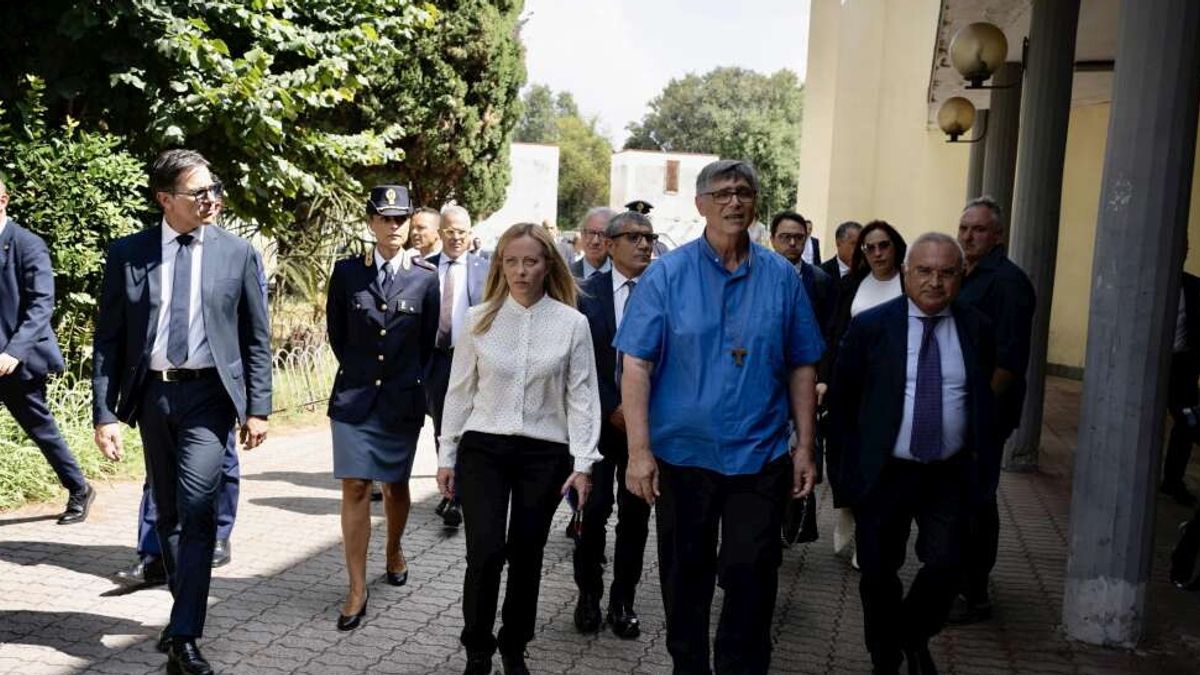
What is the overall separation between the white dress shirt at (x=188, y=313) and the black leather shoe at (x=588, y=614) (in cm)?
202

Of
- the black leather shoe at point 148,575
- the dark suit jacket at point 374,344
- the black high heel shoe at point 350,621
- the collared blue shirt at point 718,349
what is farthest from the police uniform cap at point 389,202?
the black leather shoe at point 148,575

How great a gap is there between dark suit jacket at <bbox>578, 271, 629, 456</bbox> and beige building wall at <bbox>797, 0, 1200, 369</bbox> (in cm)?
1402

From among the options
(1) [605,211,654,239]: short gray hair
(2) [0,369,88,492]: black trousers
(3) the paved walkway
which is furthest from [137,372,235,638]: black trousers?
(2) [0,369,88,492]: black trousers

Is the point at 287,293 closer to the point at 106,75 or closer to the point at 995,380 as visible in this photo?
the point at 106,75

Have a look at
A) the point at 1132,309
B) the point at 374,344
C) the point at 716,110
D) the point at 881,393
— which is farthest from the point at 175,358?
the point at 716,110

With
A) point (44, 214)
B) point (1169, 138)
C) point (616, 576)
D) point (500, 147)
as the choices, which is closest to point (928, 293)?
point (1169, 138)

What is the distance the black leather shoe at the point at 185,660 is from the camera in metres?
4.45

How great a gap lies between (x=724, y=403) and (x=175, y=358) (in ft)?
7.48

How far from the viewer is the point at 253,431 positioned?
4844mm

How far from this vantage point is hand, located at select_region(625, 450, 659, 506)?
160 inches

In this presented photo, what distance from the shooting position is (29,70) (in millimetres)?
8508

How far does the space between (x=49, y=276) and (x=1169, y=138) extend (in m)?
5.87

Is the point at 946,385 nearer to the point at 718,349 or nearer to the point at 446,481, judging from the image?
the point at 718,349

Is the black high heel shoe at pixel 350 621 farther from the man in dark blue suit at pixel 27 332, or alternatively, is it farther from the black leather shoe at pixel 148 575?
the man in dark blue suit at pixel 27 332
